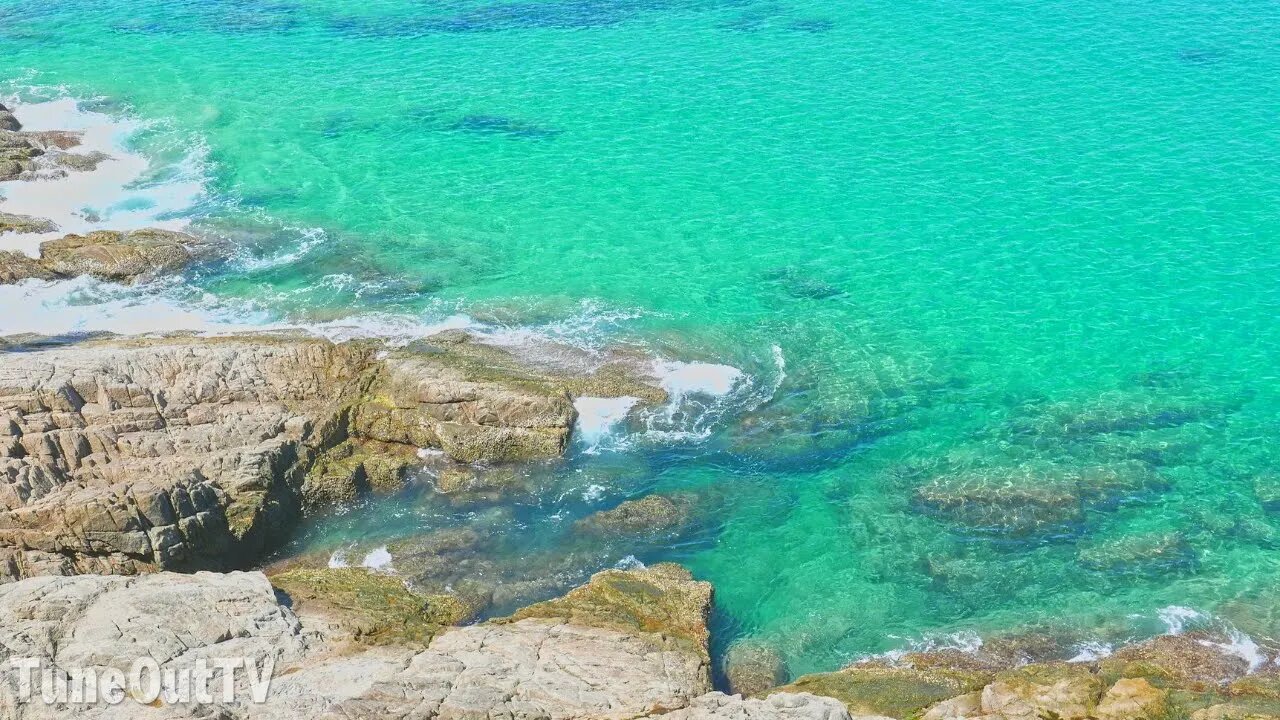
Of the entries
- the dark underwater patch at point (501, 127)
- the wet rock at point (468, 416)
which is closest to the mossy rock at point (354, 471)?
the wet rock at point (468, 416)

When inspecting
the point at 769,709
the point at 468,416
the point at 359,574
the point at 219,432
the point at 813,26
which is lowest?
the point at 359,574

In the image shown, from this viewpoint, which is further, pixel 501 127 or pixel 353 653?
pixel 501 127

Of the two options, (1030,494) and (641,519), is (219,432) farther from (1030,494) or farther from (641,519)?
(1030,494)

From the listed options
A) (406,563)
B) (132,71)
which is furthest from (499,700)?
(132,71)

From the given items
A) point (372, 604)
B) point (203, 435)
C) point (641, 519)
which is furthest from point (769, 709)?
point (203, 435)

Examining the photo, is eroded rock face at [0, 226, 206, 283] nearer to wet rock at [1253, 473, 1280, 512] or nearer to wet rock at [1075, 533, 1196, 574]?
wet rock at [1075, 533, 1196, 574]

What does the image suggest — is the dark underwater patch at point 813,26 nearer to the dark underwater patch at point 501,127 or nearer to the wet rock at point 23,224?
the dark underwater patch at point 501,127

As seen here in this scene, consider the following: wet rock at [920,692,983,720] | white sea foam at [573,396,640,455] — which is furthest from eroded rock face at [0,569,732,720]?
white sea foam at [573,396,640,455]
